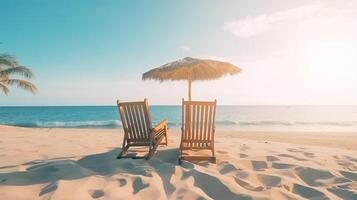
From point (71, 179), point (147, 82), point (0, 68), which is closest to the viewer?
point (71, 179)

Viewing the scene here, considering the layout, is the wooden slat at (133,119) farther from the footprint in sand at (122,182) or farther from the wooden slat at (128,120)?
the footprint in sand at (122,182)

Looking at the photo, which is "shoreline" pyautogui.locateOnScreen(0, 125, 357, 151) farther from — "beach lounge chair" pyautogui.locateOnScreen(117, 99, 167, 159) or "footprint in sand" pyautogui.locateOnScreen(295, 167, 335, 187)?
"beach lounge chair" pyautogui.locateOnScreen(117, 99, 167, 159)

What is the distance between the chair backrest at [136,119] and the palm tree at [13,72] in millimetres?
11040

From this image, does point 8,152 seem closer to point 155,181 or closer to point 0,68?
point 155,181

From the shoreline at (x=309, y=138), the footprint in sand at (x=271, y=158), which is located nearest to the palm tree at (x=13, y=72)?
the shoreline at (x=309, y=138)

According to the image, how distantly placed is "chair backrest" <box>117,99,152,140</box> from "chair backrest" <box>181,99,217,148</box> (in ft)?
2.18

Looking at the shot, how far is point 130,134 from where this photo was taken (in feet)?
16.7

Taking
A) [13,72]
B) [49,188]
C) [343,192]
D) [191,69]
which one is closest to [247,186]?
[343,192]

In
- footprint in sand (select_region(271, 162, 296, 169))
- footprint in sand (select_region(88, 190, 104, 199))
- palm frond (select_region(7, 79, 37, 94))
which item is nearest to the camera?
footprint in sand (select_region(88, 190, 104, 199))

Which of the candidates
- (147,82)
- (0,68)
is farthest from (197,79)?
(0,68)

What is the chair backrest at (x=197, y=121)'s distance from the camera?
472cm

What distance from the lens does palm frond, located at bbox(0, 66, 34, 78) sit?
13827mm

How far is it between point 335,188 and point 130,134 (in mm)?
3407

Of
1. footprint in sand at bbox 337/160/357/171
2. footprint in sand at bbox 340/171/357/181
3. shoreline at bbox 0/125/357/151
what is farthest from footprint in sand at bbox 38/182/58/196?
shoreline at bbox 0/125/357/151
